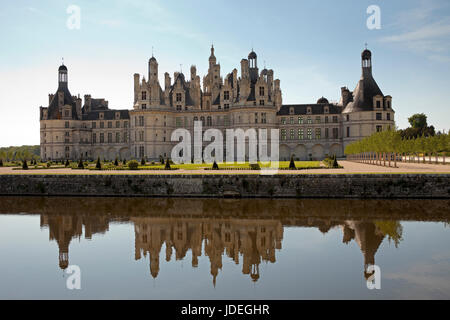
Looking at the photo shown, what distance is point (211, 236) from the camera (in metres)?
17.9

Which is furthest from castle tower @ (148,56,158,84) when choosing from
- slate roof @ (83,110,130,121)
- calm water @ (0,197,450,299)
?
calm water @ (0,197,450,299)

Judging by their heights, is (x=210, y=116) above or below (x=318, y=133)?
above

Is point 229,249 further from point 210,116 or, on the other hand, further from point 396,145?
point 210,116

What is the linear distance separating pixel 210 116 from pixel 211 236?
4604 centimetres

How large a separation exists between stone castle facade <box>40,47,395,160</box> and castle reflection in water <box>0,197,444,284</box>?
32516mm

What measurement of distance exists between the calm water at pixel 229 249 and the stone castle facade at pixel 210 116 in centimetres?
3474

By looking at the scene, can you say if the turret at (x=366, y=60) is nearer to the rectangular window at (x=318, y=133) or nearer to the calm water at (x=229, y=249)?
the rectangular window at (x=318, y=133)

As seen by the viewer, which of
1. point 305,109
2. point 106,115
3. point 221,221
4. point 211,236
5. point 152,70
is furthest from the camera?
point 106,115

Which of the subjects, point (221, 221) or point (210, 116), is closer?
point (221, 221)

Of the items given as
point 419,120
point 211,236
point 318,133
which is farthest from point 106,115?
point 419,120

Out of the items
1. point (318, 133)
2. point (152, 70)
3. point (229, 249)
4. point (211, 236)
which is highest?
point (152, 70)
